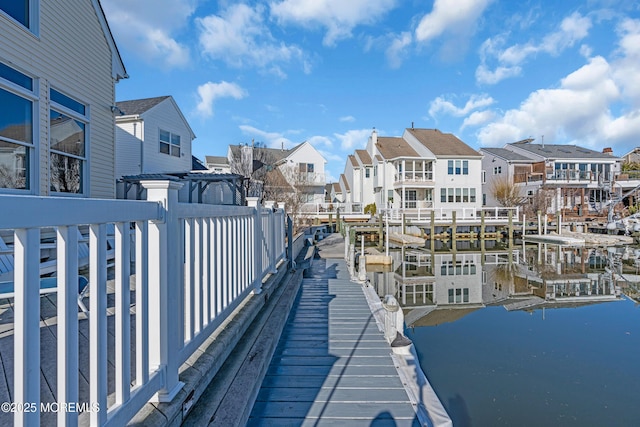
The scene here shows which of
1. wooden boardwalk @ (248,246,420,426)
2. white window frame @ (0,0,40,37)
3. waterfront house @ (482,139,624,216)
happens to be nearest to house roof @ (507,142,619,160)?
waterfront house @ (482,139,624,216)

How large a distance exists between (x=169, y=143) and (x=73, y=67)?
7.94 meters

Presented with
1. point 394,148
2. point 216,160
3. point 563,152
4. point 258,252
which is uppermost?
point 563,152

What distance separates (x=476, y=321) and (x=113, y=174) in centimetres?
1016

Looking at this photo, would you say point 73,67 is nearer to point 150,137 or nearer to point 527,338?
point 150,137

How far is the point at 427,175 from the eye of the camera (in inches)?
1244

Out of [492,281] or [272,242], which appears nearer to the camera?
[272,242]

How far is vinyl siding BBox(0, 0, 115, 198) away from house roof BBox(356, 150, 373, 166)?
2795cm

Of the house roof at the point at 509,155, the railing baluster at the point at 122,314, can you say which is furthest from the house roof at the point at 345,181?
the railing baluster at the point at 122,314

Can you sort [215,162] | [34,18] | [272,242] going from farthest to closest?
1. [215,162]
2. [34,18]
3. [272,242]

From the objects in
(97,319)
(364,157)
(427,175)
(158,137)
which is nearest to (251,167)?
(158,137)

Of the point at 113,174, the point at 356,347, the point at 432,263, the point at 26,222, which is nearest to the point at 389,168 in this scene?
the point at 432,263

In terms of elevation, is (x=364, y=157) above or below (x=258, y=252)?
above

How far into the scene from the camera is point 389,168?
31.9 m

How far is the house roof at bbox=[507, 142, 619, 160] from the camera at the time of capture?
36.0 m
